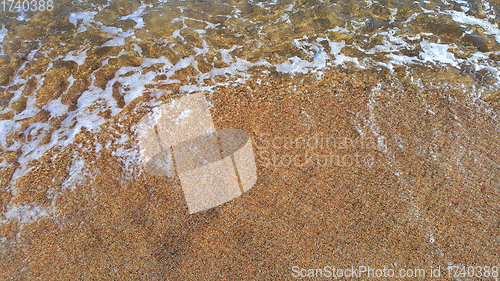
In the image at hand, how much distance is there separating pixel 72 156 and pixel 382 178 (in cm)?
374

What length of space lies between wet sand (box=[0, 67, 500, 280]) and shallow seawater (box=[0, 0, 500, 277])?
0.03 m

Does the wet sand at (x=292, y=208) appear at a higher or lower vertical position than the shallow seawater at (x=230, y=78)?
lower

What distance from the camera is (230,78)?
460 centimetres

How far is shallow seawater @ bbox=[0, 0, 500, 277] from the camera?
11.0 ft

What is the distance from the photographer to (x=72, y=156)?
140 inches

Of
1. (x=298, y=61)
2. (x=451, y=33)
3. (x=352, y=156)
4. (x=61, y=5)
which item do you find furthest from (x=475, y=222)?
(x=61, y=5)

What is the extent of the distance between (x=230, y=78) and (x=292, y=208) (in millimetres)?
2548

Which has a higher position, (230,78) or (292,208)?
(230,78)

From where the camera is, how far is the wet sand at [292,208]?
8.25 ft

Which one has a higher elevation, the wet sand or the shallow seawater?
the shallow seawater

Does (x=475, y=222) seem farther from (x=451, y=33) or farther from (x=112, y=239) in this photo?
(x=451, y=33)

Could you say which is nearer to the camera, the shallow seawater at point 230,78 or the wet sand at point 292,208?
the wet sand at point 292,208

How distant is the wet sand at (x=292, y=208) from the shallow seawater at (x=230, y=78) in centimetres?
3

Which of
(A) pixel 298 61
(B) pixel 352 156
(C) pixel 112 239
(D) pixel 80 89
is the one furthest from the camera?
(A) pixel 298 61
